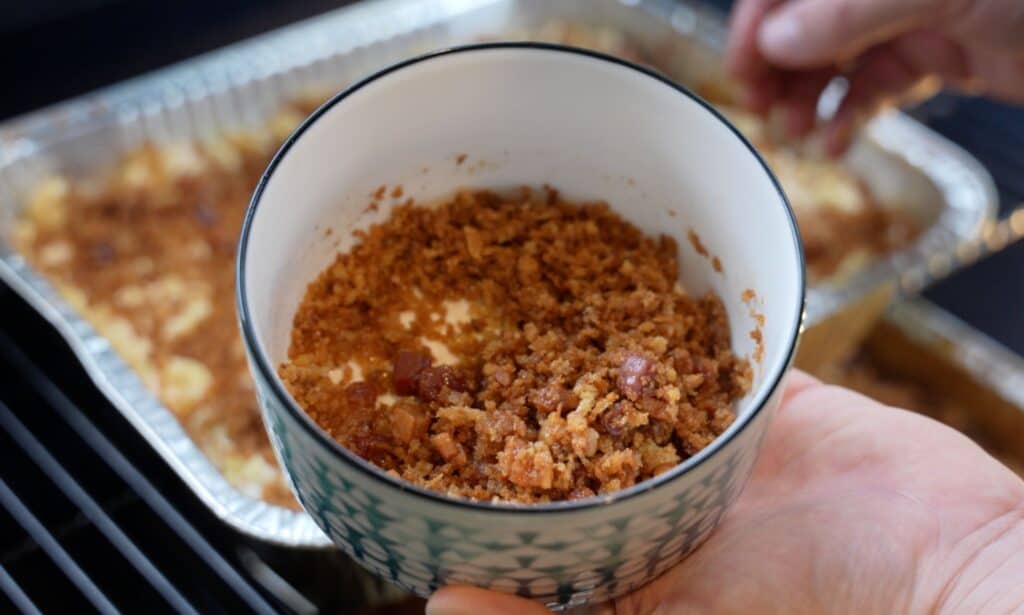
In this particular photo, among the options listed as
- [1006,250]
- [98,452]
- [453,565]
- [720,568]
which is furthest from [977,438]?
[98,452]

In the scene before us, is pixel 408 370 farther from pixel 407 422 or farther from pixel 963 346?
pixel 963 346

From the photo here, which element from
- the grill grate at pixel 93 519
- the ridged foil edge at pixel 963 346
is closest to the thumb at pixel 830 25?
the ridged foil edge at pixel 963 346

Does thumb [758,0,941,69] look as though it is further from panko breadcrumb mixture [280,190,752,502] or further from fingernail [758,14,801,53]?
panko breadcrumb mixture [280,190,752,502]

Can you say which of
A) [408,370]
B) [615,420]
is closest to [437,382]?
Answer: [408,370]

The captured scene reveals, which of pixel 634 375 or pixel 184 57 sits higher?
pixel 634 375

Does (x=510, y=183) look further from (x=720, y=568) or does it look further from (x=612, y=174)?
(x=720, y=568)

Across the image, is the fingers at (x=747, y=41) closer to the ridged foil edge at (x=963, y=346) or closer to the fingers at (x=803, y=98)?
the fingers at (x=803, y=98)
